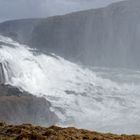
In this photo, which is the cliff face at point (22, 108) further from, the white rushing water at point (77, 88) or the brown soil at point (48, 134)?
the brown soil at point (48, 134)

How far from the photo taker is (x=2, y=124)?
80.9ft

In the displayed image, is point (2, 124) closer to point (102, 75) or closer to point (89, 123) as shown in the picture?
point (89, 123)

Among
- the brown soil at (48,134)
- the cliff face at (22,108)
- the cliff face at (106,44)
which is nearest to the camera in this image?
the brown soil at (48,134)

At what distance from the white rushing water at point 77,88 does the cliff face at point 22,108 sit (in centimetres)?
340

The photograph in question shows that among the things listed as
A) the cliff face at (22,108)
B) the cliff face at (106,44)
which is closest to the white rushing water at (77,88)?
the cliff face at (22,108)

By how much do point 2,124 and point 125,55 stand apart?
517 feet

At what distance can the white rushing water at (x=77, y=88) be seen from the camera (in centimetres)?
9950

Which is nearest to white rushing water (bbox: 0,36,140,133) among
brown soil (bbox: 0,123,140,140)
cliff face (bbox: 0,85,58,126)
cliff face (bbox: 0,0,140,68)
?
cliff face (bbox: 0,85,58,126)

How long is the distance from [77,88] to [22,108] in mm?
41258

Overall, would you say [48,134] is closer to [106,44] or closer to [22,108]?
[22,108]

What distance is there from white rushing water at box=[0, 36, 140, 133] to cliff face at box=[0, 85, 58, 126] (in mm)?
3398

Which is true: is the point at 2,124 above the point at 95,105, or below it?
below

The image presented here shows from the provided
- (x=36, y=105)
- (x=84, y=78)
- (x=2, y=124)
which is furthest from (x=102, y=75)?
(x=2, y=124)

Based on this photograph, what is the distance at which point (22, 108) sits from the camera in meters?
87.6
